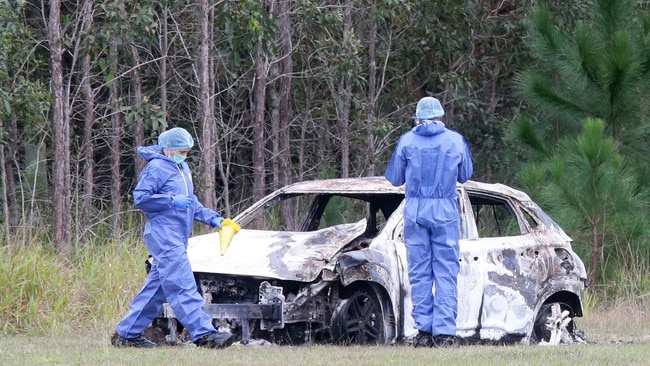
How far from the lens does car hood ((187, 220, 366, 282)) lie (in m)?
9.59

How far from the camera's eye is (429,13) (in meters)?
19.5

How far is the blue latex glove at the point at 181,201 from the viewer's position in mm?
9219

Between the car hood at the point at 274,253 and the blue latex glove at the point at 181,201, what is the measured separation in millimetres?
723

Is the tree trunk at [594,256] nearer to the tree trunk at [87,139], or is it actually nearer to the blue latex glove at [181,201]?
the tree trunk at [87,139]

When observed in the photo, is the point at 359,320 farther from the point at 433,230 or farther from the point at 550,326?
the point at 550,326

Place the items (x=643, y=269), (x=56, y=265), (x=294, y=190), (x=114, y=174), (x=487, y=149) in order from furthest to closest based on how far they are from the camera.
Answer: (x=487, y=149)
(x=114, y=174)
(x=643, y=269)
(x=56, y=265)
(x=294, y=190)

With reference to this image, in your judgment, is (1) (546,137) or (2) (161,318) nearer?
(2) (161,318)

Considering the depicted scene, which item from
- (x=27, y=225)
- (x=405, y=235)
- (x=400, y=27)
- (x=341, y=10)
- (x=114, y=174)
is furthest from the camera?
(x=400, y=27)

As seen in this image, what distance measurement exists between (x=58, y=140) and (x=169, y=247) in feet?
18.2

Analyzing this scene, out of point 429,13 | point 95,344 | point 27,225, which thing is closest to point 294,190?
point 95,344

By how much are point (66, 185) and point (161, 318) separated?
16.5 ft

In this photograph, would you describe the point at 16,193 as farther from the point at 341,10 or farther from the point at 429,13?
the point at 429,13

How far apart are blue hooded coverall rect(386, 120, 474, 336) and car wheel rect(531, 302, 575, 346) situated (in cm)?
142

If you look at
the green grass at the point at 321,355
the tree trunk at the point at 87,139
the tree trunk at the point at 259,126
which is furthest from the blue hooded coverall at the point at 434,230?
the tree trunk at the point at 259,126
